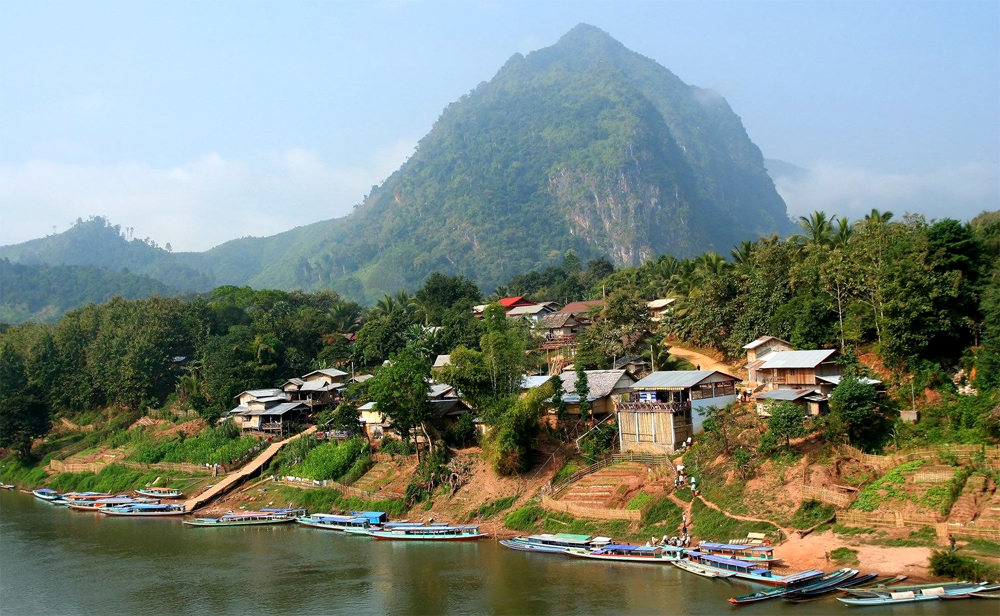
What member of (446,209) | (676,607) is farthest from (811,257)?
(446,209)

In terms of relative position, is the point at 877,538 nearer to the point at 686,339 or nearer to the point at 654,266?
the point at 686,339

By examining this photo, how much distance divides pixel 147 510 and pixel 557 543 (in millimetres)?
29111

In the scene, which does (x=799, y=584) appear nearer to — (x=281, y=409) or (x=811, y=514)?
(x=811, y=514)

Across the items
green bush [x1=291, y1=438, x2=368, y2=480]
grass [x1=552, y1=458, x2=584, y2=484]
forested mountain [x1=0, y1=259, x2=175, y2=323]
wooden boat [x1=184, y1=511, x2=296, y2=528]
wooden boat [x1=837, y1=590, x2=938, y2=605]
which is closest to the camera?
wooden boat [x1=837, y1=590, x2=938, y2=605]

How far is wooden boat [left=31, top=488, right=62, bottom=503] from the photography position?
191ft

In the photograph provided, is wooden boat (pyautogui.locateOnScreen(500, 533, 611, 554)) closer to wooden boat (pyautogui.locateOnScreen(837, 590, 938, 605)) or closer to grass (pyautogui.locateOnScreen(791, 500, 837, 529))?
grass (pyautogui.locateOnScreen(791, 500, 837, 529))

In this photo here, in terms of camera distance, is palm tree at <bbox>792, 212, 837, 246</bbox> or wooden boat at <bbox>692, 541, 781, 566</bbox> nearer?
wooden boat at <bbox>692, 541, 781, 566</bbox>

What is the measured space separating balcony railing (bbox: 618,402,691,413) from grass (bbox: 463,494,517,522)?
7330 millimetres

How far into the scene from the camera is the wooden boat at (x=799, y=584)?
26656mm

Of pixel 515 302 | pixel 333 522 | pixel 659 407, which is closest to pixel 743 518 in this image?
pixel 659 407

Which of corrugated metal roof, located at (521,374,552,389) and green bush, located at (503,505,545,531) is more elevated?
corrugated metal roof, located at (521,374,552,389)

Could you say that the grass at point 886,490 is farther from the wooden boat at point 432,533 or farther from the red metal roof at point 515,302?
the red metal roof at point 515,302

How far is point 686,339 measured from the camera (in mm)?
54625

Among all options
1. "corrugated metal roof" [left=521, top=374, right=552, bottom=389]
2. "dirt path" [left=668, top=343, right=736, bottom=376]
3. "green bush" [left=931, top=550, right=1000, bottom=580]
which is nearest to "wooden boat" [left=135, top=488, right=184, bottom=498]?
"corrugated metal roof" [left=521, top=374, right=552, bottom=389]
